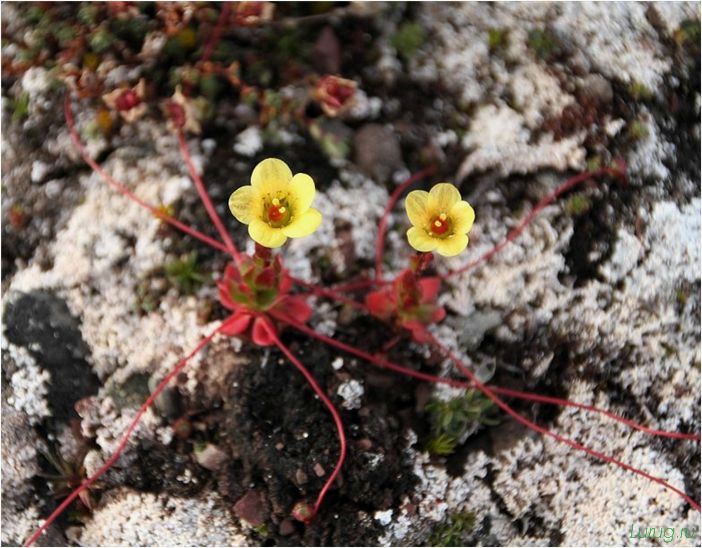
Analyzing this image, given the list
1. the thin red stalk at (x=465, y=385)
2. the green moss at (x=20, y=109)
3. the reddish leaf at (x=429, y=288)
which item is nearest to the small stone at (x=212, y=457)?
the thin red stalk at (x=465, y=385)

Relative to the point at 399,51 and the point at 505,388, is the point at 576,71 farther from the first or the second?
the point at 505,388

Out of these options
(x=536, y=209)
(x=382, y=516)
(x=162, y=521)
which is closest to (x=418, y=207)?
(x=536, y=209)

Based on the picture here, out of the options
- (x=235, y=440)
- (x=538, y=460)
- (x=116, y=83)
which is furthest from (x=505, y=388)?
(x=116, y=83)

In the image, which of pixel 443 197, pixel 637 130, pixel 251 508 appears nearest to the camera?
pixel 443 197

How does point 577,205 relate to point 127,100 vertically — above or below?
below

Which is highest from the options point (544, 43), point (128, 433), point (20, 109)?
point (20, 109)

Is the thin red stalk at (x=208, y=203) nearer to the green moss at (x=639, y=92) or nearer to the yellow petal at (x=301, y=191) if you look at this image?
the yellow petal at (x=301, y=191)

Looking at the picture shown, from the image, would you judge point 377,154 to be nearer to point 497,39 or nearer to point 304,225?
point 497,39
